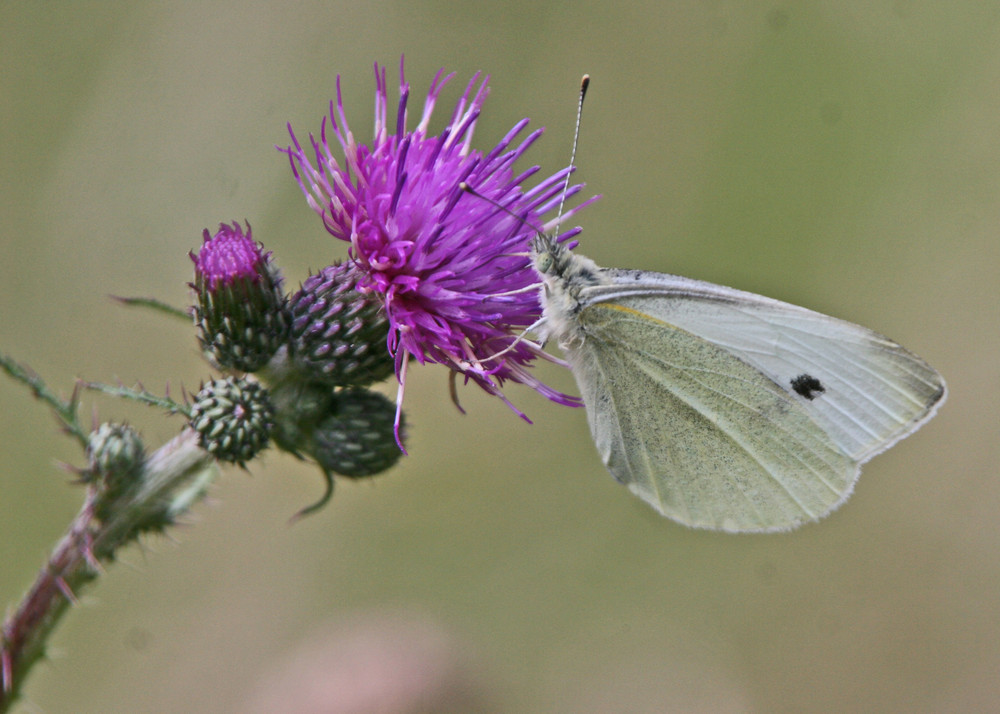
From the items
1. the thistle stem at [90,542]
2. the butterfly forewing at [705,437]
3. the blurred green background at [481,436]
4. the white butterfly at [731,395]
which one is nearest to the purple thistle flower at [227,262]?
the thistle stem at [90,542]

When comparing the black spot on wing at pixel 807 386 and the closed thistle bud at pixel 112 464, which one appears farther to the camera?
the black spot on wing at pixel 807 386

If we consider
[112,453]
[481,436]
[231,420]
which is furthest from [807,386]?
[481,436]

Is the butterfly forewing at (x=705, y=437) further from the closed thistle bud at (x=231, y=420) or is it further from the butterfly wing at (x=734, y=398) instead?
the closed thistle bud at (x=231, y=420)

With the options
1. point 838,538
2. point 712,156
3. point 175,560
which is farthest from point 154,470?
point 712,156

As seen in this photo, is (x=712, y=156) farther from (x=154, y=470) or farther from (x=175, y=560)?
(x=154, y=470)

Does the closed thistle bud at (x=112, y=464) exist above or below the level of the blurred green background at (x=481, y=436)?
above

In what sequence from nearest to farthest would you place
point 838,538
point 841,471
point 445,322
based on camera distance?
point 445,322 < point 841,471 < point 838,538

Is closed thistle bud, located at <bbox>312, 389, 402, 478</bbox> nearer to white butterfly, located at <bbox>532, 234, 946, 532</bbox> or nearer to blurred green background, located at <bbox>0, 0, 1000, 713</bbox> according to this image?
white butterfly, located at <bbox>532, 234, 946, 532</bbox>

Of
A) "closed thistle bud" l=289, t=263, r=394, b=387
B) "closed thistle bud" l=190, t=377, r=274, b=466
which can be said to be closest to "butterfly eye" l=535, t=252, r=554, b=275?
"closed thistle bud" l=289, t=263, r=394, b=387
